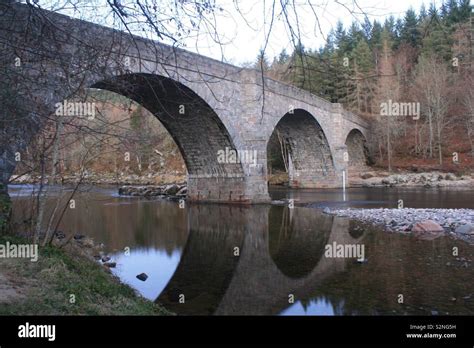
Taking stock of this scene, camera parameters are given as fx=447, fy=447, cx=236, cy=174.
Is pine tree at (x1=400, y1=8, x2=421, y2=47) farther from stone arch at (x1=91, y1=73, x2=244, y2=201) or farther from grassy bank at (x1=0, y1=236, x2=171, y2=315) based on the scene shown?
stone arch at (x1=91, y1=73, x2=244, y2=201)

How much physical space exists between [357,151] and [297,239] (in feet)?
101

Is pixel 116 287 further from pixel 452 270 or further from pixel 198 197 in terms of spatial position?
pixel 198 197

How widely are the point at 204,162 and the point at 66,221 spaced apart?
785cm

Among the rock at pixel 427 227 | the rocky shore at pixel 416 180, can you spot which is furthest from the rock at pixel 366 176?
the rock at pixel 427 227

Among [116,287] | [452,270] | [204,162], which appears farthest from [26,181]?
[204,162]

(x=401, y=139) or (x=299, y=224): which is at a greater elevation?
(x=401, y=139)

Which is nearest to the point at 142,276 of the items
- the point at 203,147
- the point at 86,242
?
the point at 86,242

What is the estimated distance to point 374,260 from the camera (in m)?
8.27

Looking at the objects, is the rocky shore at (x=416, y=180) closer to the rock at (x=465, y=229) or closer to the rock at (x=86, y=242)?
the rock at (x=465, y=229)

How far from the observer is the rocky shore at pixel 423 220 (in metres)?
10.6

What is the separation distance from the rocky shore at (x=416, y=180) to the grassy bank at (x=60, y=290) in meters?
26.0

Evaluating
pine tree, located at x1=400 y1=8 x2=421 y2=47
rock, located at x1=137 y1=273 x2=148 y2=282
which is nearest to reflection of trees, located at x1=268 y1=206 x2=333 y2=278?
rock, located at x1=137 y1=273 x2=148 y2=282

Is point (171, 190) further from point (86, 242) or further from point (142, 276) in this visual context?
point (142, 276)

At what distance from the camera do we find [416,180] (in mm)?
30641
